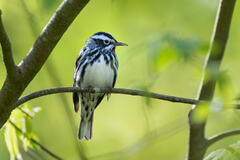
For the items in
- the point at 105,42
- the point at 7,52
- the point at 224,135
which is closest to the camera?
the point at 7,52

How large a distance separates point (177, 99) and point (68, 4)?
1269 mm

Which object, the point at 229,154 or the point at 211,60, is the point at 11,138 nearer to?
the point at 229,154

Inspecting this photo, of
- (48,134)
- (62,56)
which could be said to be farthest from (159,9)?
(48,134)

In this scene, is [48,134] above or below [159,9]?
below

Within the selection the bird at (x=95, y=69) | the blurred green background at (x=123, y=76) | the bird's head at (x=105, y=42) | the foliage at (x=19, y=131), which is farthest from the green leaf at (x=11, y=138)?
the bird's head at (x=105, y=42)

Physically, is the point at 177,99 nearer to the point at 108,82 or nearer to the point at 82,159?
the point at 82,159

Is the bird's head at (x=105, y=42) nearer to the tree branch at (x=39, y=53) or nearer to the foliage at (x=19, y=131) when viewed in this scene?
the foliage at (x=19, y=131)

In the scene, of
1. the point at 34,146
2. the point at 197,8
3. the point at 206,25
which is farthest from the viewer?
the point at 206,25

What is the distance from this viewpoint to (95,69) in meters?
5.70

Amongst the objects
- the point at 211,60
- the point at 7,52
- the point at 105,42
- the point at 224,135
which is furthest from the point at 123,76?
the point at 7,52

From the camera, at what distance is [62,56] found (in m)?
7.94

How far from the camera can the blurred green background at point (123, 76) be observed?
5.29 metres

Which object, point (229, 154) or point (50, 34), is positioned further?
point (50, 34)

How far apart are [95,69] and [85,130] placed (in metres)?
1.06
